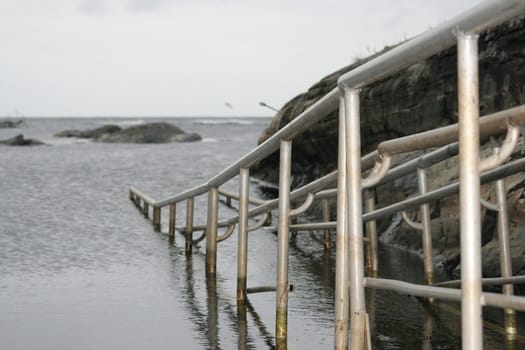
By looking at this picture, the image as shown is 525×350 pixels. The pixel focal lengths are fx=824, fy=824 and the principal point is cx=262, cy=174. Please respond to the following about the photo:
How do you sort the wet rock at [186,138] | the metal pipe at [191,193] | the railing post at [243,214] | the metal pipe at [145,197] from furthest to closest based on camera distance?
the wet rock at [186,138] < the metal pipe at [145,197] < the metal pipe at [191,193] < the railing post at [243,214]

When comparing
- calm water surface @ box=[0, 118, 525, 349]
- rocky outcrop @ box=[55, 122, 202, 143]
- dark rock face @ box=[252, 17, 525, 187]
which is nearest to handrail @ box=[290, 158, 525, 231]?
calm water surface @ box=[0, 118, 525, 349]

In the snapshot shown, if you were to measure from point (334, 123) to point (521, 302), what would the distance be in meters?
11.5

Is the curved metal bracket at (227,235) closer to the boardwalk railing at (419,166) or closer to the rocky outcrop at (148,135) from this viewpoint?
the boardwalk railing at (419,166)

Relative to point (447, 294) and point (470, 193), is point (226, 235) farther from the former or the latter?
point (470, 193)

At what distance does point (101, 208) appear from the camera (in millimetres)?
17266

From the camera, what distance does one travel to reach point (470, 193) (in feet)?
9.11

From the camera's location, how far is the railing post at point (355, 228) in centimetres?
375

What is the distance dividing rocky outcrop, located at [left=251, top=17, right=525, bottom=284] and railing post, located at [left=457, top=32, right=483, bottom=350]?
438cm

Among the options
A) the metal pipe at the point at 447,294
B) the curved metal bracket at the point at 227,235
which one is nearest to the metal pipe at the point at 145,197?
the curved metal bracket at the point at 227,235

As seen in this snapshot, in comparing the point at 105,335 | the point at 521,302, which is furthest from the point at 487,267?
the point at 521,302

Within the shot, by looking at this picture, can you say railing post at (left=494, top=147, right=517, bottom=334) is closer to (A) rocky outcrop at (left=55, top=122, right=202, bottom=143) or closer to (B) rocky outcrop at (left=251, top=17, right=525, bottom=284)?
(B) rocky outcrop at (left=251, top=17, right=525, bottom=284)

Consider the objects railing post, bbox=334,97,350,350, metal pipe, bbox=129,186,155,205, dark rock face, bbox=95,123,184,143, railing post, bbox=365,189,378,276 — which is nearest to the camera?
railing post, bbox=334,97,350,350

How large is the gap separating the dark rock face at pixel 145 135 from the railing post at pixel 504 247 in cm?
5243

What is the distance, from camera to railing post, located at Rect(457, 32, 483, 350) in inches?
109
